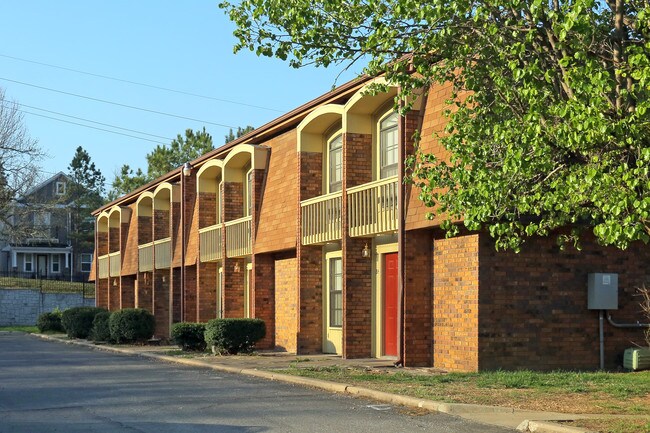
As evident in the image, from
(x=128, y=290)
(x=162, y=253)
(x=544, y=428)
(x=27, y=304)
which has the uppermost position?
(x=162, y=253)

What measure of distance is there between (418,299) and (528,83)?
8976 mm

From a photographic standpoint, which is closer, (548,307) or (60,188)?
(548,307)

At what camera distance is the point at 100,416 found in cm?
1270

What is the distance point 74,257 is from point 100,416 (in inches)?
2853

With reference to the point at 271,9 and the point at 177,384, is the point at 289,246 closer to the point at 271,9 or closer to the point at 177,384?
the point at 177,384

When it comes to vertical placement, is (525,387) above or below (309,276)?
below

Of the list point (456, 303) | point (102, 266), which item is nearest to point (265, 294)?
point (456, 303)

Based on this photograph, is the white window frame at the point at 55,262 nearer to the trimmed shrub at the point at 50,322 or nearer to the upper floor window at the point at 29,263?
the upper floor window at the point at 29,263

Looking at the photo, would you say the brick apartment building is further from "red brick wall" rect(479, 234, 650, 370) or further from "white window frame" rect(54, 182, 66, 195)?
"white window frame" rect(54, 182, 66, 195)

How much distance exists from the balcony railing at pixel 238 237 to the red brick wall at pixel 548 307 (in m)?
12.2

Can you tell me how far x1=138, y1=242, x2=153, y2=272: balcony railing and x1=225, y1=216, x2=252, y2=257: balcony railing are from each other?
32.2 ft

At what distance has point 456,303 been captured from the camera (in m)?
18.5

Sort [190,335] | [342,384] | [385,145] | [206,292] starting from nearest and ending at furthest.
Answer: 1. [342,384]
2. [385,145]
3. [190,335]
4. [206,292]

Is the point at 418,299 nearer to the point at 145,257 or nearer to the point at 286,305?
the point at 286,305
